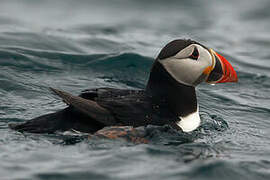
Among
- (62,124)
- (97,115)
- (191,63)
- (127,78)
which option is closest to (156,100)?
(191,63)

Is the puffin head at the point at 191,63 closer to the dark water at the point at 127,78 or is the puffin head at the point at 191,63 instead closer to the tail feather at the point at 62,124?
the dark water at the point at 127,78

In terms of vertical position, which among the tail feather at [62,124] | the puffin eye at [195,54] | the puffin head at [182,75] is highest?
the puffin eye at [195,54]

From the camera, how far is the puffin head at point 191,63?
5270 mm

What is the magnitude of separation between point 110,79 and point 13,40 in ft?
8.18

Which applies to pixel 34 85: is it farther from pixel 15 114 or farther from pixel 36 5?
pixel 36 5

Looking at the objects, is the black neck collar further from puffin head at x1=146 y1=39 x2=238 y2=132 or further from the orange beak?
the orange beak

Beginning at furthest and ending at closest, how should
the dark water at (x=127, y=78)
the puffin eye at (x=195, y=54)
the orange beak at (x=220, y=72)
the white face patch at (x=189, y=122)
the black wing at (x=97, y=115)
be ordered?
the orange beak at (x=220, y=72) → the puffin eye at (x=195, y=54) → the white face patch at (x=189, y=122) → the black wing at (x=97, y=115) → the dark water at (x=127, y=78)

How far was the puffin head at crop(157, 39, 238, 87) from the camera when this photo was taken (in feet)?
17.3

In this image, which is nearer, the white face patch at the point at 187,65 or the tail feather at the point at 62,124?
the tail feather at the point at 62,124

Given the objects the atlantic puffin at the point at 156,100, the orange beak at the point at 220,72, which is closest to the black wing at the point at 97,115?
the atlantic puffin at the point at 156,100

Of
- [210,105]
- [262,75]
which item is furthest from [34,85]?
[262,75]

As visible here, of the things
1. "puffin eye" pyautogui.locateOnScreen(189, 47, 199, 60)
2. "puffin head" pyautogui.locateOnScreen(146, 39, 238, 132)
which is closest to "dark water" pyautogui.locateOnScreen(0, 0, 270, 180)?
"puffin head" pyautogui.locateOnScreen(146, 39, 238, 132)

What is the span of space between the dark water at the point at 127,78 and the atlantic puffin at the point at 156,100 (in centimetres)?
15

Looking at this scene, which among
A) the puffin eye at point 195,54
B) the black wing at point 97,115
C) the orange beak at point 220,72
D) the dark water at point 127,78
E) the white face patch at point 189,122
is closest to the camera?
the dark water at point 127,78
